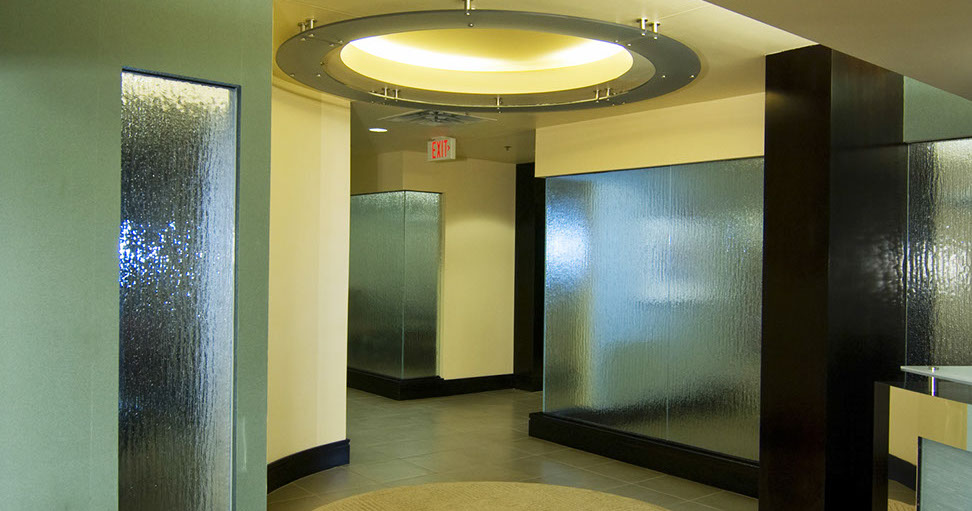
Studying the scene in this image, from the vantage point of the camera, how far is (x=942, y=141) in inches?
228

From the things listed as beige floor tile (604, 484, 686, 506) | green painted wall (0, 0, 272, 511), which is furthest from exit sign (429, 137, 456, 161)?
green painted wall (0, 0, 272, 511)

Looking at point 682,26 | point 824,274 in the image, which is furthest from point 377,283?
point 682,26

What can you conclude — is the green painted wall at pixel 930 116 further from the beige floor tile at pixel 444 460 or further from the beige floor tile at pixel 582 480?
the beige floor tile at pixel 444 460

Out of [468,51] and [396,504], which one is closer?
[396,504]

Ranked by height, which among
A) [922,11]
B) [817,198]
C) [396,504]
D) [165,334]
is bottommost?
[396,504]

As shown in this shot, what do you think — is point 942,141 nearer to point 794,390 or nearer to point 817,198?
point 817,198

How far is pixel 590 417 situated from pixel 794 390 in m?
2.84

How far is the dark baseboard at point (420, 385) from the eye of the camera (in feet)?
34.0

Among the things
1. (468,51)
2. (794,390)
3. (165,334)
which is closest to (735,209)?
(794,390)

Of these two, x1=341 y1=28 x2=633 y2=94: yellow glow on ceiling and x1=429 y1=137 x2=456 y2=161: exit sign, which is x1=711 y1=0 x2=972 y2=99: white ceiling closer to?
x1=341 y1=28 x2=633 y2=94: yellow glow on ceiling

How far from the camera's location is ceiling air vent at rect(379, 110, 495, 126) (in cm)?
749

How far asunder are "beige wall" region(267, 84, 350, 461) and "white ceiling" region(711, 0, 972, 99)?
422 centimetres

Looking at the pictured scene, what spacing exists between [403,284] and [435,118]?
11.2 ft

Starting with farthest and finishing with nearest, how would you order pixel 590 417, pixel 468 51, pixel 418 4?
pixel 590 417 → pixel 468 51 → pixel 418 4
